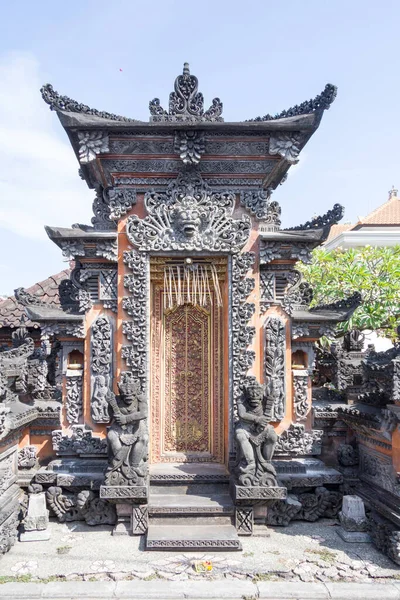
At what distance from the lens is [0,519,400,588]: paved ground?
5.95 metres

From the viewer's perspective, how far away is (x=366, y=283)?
14016 millimetres

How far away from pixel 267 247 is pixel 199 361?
2.46 m

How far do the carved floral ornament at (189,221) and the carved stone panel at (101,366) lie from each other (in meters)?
1.56

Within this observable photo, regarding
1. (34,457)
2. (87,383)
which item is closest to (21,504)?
(34,457)

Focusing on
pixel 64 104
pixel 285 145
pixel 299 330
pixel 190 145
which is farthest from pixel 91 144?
pixel 299 330

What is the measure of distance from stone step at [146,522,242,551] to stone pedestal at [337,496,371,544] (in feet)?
5.91

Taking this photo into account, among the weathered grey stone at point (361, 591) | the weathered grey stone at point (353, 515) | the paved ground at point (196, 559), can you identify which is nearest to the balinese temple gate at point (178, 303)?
the weathered grey stone at point (353, 515)

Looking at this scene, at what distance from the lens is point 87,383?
789cm

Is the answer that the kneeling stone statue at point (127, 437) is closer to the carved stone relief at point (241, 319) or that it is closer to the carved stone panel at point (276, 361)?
the carved stone relief at point (241, 319)

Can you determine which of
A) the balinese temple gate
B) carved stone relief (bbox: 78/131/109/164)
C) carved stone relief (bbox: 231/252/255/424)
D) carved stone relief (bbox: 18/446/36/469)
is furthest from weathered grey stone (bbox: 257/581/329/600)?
carved stone relief (bbox: 78/131/109/164)

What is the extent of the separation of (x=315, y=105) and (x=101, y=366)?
18.6 ft

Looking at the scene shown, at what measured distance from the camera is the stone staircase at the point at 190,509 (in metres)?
6.61

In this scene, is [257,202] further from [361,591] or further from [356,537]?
[361,591]

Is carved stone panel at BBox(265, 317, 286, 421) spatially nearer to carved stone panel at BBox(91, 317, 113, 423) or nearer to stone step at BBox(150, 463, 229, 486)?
stone step at BBox(150, 463, 229, 486)
